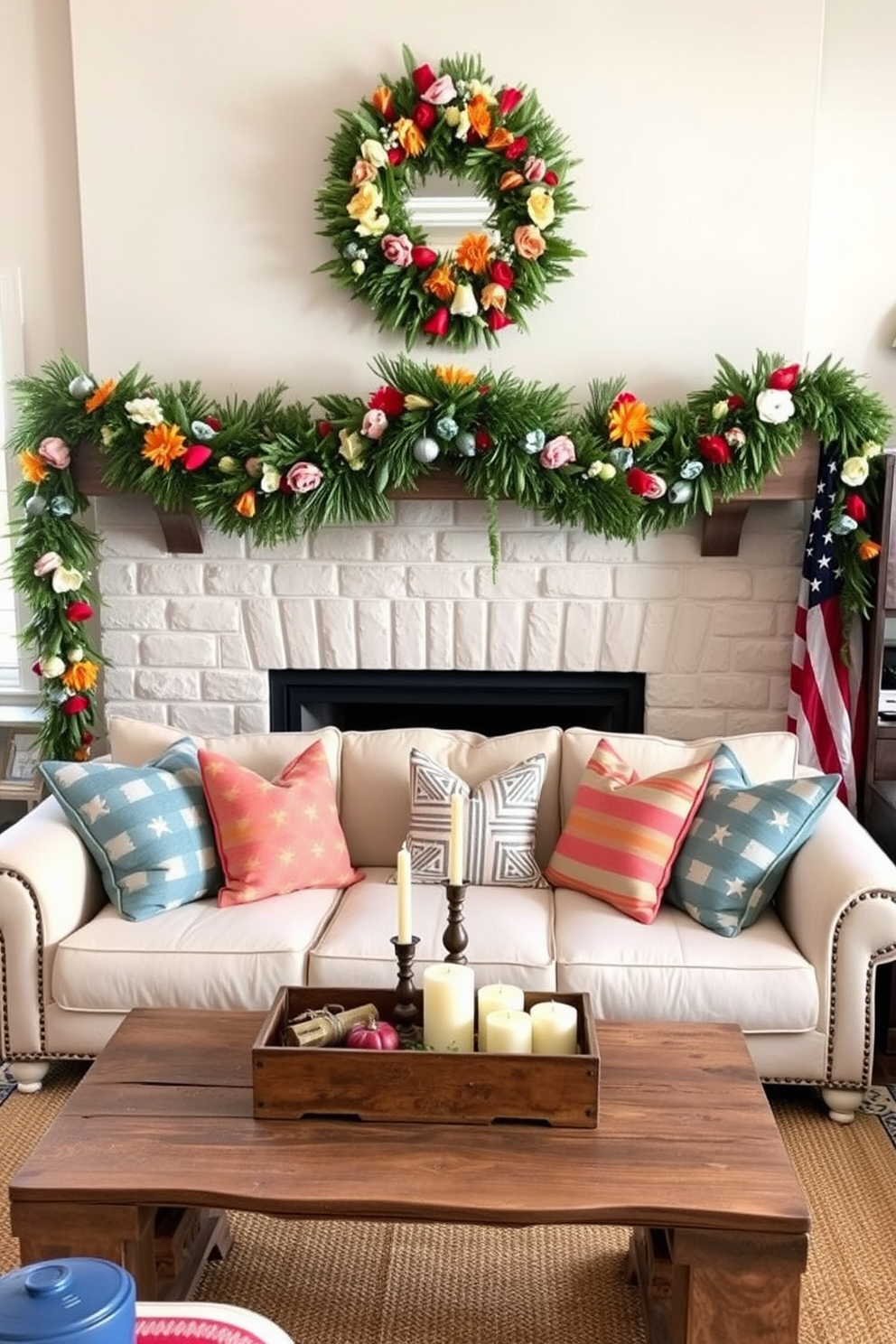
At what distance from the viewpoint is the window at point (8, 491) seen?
366 cm

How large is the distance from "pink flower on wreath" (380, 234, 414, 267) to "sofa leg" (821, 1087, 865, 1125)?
7.51 ft

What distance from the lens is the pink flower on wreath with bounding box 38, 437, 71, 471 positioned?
3.37 meters

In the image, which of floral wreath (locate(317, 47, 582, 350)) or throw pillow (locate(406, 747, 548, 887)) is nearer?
throw pillow (locate(406, 747, 548, 887))

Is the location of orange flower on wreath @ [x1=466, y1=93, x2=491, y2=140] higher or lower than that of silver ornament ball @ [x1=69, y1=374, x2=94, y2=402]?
higher

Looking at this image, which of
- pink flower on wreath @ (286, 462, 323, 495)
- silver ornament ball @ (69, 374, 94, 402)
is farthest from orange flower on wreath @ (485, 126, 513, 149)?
silver ornament ball @ (69, 374, 94, 402)

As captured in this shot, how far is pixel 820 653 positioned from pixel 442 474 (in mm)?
1148

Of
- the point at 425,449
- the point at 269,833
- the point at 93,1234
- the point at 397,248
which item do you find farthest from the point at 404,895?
the point at 397,248

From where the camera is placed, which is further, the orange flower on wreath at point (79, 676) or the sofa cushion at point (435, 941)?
the orange flower on wreath at point (79, 676)

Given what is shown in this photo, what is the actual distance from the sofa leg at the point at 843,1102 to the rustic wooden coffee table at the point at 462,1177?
77cm

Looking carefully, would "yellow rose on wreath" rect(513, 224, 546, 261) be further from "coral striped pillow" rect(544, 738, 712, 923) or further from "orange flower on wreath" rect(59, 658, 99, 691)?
"orange flower on wreath" rect(59, 658, 99, 691)

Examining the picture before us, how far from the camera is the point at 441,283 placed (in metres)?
3.26

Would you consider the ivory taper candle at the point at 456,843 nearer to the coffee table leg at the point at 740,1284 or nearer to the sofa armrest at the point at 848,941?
the coffee table leg at the point at 740,1284

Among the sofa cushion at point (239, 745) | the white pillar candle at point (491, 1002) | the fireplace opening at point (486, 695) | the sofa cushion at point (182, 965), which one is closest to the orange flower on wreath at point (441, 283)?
the fireplace opening at point (486, 695)

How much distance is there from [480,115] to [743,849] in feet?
6.52
